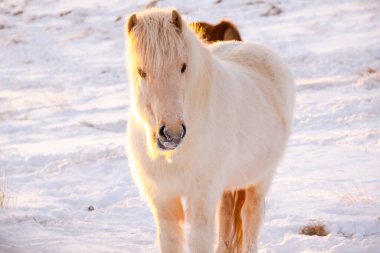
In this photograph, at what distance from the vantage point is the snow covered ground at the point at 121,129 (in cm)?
424

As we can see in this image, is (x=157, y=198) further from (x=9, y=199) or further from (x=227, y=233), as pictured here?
(x=9, y=199)

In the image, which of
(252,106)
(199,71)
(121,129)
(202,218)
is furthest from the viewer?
(121,129)

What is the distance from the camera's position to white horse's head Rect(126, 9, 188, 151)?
245cm

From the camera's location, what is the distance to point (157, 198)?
120 inches

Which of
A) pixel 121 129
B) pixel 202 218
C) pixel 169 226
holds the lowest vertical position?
pixel 121 129

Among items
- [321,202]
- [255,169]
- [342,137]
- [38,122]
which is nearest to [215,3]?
[38,122]

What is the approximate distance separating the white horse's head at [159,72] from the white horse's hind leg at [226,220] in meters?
1.43

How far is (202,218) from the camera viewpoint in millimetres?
2965

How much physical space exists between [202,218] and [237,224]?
1.04 m

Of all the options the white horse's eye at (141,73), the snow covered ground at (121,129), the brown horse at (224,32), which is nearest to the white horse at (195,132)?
the white horse's eye at (141,73)

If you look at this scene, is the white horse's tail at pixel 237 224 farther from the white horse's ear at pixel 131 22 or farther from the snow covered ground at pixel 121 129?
the white horse's ear at pixel 131 22

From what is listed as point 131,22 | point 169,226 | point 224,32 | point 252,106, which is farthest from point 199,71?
point 224,32

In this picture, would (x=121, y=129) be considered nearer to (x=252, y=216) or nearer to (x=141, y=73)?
(x=252, y=216)

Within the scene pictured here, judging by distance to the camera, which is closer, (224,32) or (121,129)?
(224,32)
